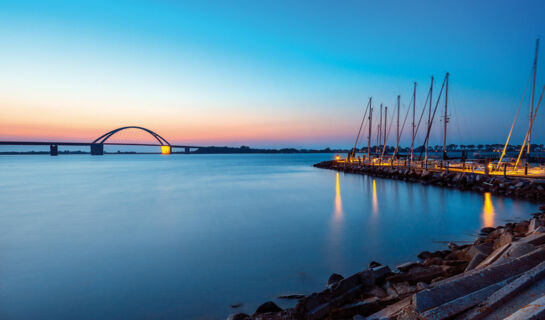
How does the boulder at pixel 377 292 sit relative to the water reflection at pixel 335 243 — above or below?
above

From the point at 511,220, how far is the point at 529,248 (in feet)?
25.1

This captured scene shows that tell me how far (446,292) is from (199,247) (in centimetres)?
604

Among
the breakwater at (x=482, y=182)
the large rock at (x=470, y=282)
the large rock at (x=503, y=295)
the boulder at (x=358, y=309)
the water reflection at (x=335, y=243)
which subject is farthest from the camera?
the breakwater at (x=482, y=182)

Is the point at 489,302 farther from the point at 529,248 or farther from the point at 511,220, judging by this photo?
the point at 511,220

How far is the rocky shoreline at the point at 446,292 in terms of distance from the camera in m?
2.55

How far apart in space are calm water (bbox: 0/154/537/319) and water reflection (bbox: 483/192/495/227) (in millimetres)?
35

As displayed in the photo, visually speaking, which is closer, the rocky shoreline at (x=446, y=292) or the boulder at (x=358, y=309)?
the rocky shoreline at (x=446, y=292)

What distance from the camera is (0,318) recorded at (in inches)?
174

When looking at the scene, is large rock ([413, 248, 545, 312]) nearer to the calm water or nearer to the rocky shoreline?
the rocky shoreline

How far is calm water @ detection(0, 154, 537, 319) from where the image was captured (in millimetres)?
4895

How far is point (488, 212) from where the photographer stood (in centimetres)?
1130

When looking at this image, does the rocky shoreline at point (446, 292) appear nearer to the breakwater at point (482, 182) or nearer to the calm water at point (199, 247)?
the calm water at point (199, 247)

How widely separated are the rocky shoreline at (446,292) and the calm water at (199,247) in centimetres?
118

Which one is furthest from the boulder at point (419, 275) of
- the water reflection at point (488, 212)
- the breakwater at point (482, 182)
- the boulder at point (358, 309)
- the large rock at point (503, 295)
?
the breakwater at point (482, 182)
